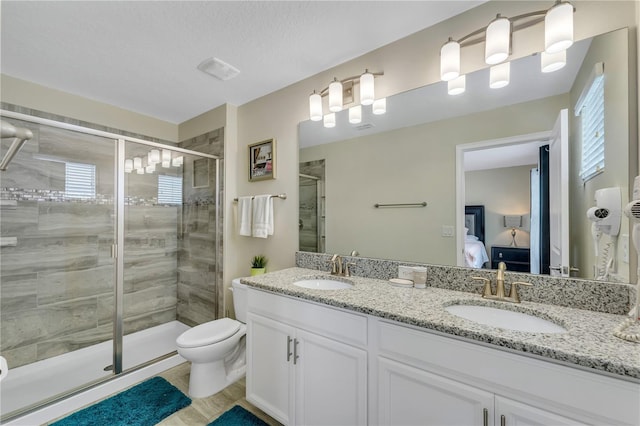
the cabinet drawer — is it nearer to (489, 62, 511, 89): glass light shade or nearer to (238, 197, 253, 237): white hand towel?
(238, 197, 253, 237): white hand towel

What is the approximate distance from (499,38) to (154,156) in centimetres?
288

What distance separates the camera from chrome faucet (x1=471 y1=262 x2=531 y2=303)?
1.21 m

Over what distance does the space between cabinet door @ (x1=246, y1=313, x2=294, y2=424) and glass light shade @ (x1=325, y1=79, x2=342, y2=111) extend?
1438mm

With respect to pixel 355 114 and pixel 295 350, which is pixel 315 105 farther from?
pixel 295 350

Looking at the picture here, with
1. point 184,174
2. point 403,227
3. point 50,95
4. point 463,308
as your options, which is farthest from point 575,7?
point 50,95

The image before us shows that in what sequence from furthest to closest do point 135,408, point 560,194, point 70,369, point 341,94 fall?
point 70,369 → point 341,94 → point 135,408 → point 560,194

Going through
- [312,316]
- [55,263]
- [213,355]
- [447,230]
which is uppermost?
[447,230]

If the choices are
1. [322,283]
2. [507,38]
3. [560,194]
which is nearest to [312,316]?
[322,283]

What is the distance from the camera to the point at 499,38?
1.25 meters

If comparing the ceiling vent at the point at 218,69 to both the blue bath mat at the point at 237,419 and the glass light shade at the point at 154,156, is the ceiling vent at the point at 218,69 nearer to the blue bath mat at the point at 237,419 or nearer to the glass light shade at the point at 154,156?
the glass light shade at the point at 154,156

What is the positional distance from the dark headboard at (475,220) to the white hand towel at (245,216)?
1.71 metres

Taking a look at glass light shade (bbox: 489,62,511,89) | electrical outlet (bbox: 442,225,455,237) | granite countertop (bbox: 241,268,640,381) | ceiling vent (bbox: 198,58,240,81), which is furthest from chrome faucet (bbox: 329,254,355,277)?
ceiling vent (bbox: 198,58,240,81)

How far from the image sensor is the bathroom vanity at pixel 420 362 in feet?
2.50

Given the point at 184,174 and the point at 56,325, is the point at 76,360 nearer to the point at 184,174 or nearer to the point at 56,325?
the point at 56,325
